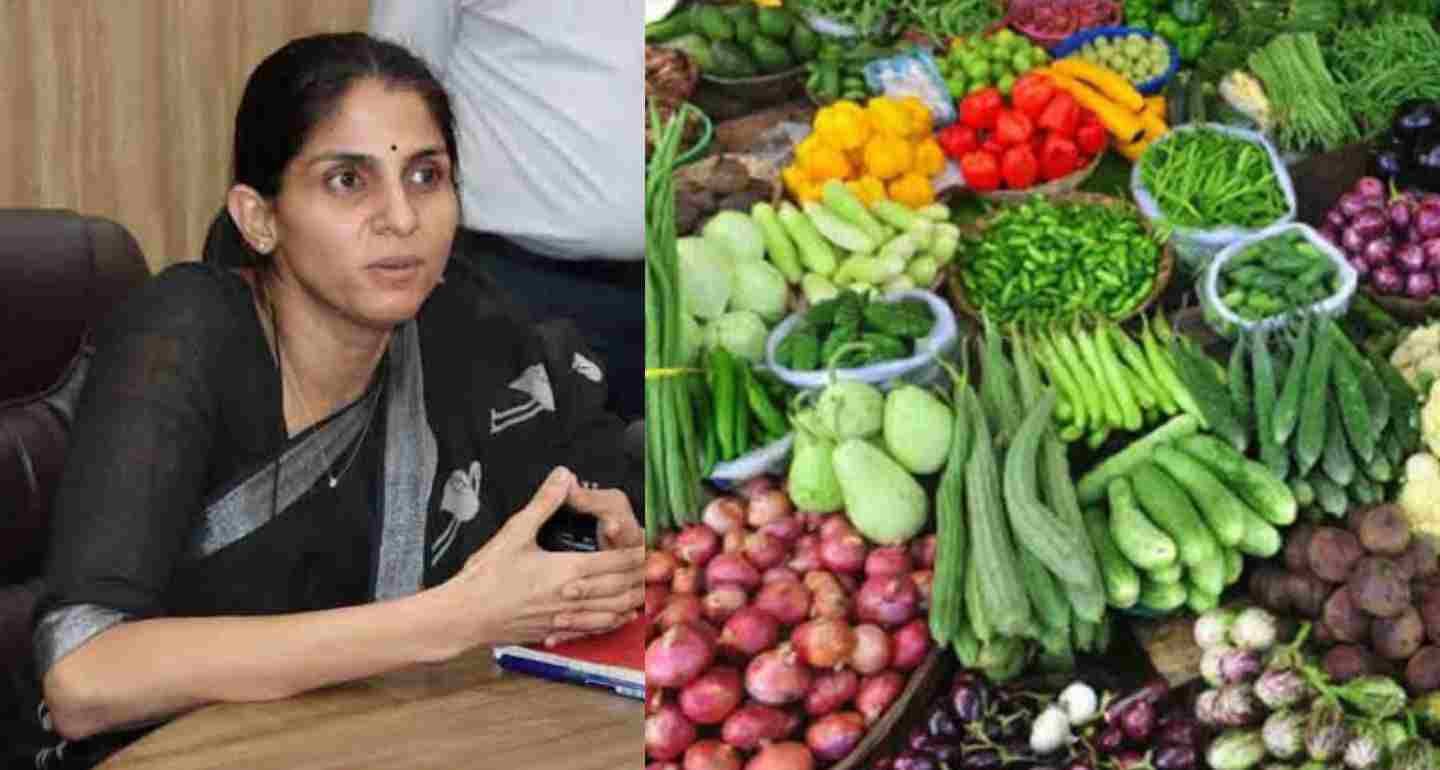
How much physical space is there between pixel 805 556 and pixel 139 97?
1100mm

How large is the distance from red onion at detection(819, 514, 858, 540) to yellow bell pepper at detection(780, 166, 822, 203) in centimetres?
39

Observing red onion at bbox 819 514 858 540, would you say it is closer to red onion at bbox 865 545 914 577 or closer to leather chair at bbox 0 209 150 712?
red onion at bbox 865 545 914 577

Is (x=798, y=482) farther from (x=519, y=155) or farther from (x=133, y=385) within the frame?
(x=133, y=385)

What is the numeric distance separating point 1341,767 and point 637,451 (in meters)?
1.01

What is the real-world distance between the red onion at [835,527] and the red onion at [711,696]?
206mm

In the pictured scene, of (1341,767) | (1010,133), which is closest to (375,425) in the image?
(1010,133)

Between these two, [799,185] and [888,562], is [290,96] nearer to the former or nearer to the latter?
[799,185]

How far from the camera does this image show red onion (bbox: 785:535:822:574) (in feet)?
7.39

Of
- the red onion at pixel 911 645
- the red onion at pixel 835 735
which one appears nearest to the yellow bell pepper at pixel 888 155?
the red onion at pixel 911 645

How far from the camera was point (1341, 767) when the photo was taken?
86.0 inches

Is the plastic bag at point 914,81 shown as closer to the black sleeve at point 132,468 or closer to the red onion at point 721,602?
the red onion at point 721,602

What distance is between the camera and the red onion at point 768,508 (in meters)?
2.25

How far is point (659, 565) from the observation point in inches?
88.4

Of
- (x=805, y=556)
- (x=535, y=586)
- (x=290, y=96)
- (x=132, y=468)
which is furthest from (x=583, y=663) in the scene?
(x=290, y=96)
